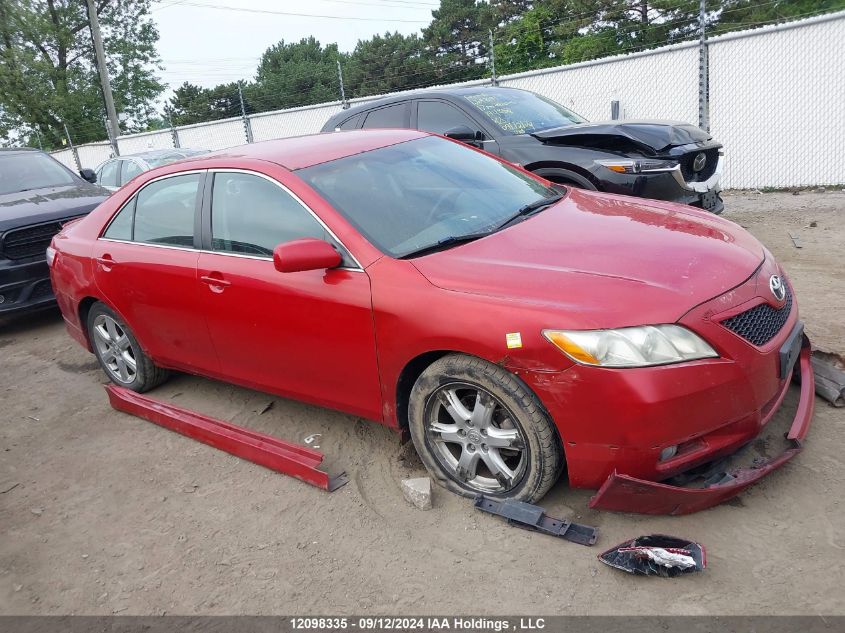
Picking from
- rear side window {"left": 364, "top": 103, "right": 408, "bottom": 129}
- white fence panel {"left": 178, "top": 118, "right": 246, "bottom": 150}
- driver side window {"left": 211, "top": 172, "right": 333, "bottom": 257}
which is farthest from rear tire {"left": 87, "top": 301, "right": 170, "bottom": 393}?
white fence panel {"left": 178, "top": 118, "right": 246, "bottom": 150}

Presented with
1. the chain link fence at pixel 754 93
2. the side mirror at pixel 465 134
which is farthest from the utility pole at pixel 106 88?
the side mirror at pixel 465 134

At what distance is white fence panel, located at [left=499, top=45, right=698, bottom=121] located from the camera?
35.3 feet

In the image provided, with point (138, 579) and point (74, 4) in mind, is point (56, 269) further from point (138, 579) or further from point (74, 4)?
point (74, 4)

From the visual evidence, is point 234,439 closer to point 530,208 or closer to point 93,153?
point 530,208

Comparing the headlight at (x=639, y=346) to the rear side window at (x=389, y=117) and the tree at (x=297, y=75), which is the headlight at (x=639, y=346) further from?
the tree at (x=297, y=75)

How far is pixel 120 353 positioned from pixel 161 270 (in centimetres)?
112

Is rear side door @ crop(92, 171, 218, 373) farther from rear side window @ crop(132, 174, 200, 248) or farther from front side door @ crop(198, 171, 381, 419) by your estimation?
front side door @ crop(198, 171, 381, 419)

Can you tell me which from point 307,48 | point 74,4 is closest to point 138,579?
point 74,4

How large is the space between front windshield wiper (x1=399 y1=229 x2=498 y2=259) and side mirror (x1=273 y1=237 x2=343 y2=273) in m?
0.35

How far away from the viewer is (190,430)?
416cm

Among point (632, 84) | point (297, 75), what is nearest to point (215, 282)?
point (632, 84)

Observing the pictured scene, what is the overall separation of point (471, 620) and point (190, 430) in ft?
7.76

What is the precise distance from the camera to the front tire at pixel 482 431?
9.21ft

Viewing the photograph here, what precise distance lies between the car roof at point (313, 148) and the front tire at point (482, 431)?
1499 mm
